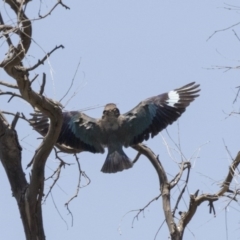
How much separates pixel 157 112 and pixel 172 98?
215 millimetres

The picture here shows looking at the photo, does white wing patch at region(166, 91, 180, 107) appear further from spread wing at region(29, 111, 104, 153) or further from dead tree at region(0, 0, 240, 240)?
dead tree at region(0, 0, 240, 240)

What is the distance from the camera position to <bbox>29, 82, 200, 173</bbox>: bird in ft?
23.0

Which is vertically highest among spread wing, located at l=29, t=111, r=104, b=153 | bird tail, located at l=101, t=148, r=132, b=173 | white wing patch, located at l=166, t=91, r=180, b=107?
white wing patch, located at l=166, t=91, r=180, b=107

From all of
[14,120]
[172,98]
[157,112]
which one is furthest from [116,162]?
[14,120]

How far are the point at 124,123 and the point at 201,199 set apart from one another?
211 cm

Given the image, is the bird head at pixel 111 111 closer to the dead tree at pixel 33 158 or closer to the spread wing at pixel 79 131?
the spread wing at pixel 79 131

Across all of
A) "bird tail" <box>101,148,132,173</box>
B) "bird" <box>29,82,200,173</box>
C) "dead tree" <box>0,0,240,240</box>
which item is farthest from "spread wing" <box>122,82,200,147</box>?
"dead tree" <box>0,0,240,240</box>

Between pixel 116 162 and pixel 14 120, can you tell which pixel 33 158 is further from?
pixel 116 162

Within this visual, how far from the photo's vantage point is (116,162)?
6930 millimetres

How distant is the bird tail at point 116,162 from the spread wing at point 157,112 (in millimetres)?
163

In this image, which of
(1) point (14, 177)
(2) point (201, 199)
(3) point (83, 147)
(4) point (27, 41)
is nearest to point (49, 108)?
(4) point (27, 41)

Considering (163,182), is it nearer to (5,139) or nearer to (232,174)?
(232,174)

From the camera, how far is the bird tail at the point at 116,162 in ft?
22.3

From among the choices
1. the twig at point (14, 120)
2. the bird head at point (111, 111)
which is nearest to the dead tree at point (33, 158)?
the twig at point (14, 120)
